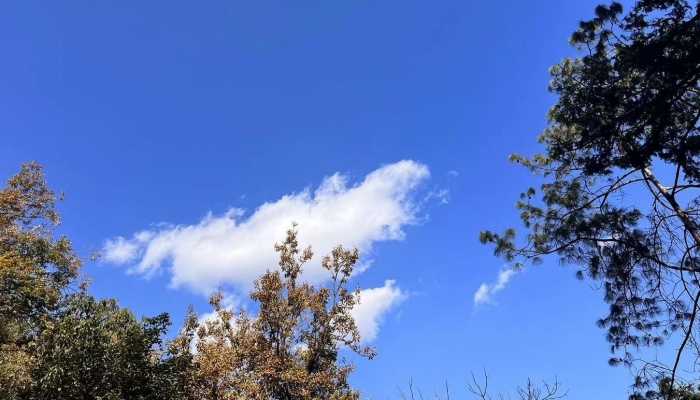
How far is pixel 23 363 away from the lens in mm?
10883

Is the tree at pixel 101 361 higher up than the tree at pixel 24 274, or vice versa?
the tree at pixel 24 274

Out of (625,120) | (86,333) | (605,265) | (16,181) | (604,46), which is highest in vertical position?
(16,181)

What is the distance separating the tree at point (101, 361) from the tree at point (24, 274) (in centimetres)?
64

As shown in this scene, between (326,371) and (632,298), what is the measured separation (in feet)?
29.2

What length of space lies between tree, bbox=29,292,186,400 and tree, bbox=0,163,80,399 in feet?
2.10

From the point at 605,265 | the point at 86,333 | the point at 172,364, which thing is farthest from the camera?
the point at 172,364

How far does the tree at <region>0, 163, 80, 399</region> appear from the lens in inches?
440

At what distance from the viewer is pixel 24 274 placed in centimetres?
1349

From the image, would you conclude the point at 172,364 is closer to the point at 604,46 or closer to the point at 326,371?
the point at 326,371

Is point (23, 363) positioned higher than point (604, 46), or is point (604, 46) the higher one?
point (604, 46)

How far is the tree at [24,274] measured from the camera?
36.7ft

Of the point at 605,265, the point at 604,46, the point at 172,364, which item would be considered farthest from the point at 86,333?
the point at 604,46

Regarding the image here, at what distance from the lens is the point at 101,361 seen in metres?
10.3

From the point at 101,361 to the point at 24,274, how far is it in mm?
4871
